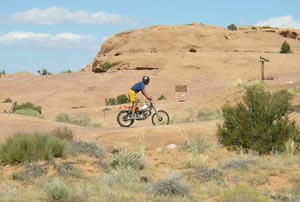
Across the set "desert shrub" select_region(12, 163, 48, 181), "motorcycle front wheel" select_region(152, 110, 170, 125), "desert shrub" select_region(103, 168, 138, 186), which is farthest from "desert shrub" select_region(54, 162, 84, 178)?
"motorcycle front wheel" select_region(152, 110, 170, 125)

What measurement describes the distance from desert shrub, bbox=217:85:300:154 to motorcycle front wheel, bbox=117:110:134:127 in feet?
20.9

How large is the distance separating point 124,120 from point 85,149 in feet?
26.6

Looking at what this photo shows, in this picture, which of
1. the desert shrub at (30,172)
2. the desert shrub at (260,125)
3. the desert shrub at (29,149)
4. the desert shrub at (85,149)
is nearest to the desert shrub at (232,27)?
the desert shrub at (260,125)

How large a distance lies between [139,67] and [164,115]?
50803mm

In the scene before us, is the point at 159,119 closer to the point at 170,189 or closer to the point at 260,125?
the point at 260,125

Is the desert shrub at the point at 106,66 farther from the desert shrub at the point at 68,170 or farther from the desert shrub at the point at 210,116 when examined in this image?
the desert shrub at the point at 68,170

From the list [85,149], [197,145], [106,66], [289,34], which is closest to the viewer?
[85,149]

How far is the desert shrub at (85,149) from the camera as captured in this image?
16094 millimetres

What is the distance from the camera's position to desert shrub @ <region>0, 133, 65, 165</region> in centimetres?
1504

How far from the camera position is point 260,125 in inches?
700

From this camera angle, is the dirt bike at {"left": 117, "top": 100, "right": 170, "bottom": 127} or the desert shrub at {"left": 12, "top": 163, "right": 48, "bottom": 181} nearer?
the desert shrub at {"left": 12, "top": 163, "right": 48, "bottom": 181}

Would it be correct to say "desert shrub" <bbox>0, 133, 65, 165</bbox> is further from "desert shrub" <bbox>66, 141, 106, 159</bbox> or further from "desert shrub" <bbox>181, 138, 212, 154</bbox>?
"desert shrub" <bbox>181, 138, 212, 154</bbox>

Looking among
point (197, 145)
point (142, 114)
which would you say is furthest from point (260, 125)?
point (142, 114)

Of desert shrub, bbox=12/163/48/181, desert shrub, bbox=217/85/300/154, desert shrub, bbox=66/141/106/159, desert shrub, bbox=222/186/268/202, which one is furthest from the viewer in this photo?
desert shrub, bbox=217/85/300/154
